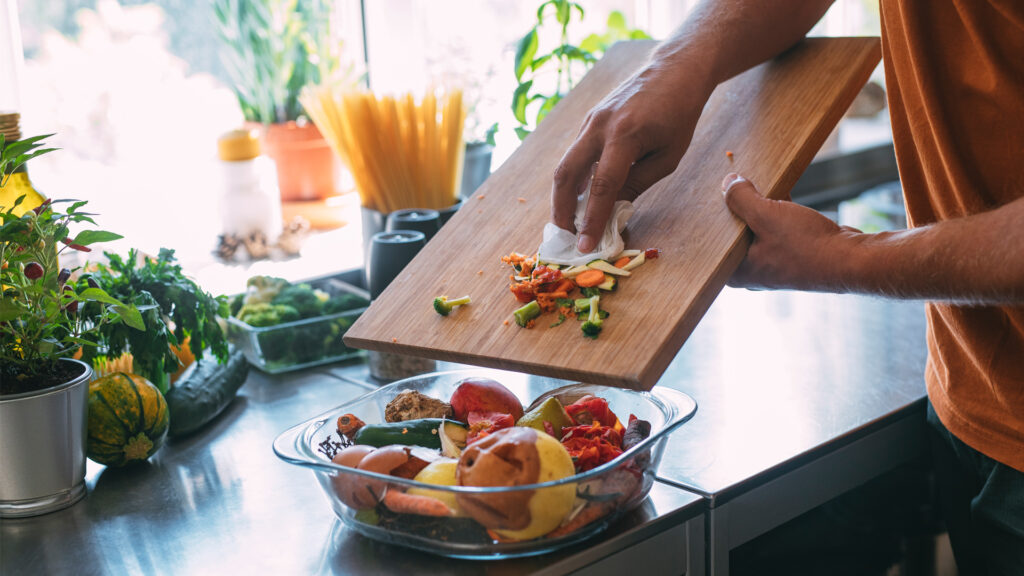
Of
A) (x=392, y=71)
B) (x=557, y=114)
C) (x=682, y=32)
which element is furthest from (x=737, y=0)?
(x=392, y=71)

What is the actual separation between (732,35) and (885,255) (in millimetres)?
352

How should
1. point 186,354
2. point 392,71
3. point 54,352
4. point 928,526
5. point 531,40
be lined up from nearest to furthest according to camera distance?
point 54,352, point 186,354, point 928,526, point 531,40, point 392,71

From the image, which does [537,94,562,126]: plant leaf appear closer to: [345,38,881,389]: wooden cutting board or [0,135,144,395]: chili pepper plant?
[345,38,881,389]: wooden cutting board

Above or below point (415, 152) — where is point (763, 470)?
below

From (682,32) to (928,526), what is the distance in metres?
0.82

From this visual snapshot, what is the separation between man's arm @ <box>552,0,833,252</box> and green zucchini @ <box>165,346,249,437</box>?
48cm

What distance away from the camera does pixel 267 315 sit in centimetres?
132

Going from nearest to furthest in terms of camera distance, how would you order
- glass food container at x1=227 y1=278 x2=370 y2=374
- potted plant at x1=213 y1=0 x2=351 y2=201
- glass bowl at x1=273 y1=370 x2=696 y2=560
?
glass bowl at x1=273 y1=370 x2=696 y2=560 < glass food container at x1=227 y1=278 x2=370 y2=374 < potted plant at x1=213 y1=0 x2=351 y2=201

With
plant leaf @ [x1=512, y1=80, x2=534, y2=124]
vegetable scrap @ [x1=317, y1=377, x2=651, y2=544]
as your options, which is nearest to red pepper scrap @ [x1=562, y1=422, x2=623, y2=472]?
vegetable scrap @ [x1=317, y1=377, x2=651, y2=544]

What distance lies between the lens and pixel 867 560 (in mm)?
1305

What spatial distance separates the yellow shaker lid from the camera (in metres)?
1.68

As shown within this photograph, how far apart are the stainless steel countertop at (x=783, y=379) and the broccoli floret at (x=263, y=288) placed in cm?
58

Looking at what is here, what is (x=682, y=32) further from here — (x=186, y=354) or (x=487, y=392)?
(x=186, y=354)

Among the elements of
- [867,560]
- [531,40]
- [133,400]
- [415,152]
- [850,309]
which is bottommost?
[867,560]
